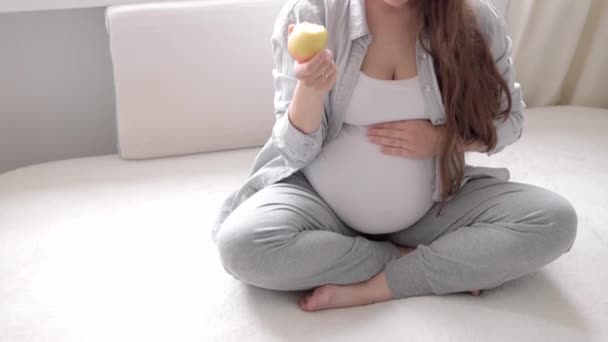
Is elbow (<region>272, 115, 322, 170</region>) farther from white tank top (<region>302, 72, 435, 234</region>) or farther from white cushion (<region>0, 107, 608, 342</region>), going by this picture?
white cushion (<region>0, 107, 608, 342</region>)

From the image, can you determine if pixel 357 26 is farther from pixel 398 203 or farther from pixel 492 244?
pixel 492 244

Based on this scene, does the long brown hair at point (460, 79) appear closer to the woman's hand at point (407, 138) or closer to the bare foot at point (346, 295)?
the woman's hand at point (407, 138)

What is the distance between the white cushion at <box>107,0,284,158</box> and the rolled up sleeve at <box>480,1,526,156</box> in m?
0.51

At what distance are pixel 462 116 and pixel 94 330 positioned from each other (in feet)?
2.25

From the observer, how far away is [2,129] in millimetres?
1788

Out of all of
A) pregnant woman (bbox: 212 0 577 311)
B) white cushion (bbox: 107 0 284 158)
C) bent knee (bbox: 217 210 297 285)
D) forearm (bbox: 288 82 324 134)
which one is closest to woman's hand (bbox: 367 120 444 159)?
pregnant woman (bbox: 212 0 577 311)

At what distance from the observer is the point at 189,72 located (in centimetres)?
161

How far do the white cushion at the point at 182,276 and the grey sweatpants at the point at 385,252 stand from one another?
0.04 m

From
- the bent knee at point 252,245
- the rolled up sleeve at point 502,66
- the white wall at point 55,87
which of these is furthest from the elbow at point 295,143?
the white wall at point 55,87

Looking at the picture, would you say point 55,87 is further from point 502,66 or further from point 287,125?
point 502,66

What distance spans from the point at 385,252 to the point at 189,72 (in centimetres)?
60

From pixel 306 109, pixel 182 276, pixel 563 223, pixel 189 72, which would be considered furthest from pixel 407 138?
pixel 189 72

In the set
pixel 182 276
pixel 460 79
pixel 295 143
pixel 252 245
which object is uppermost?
pixel 460 79

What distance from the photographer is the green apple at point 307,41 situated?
108 centimetres
